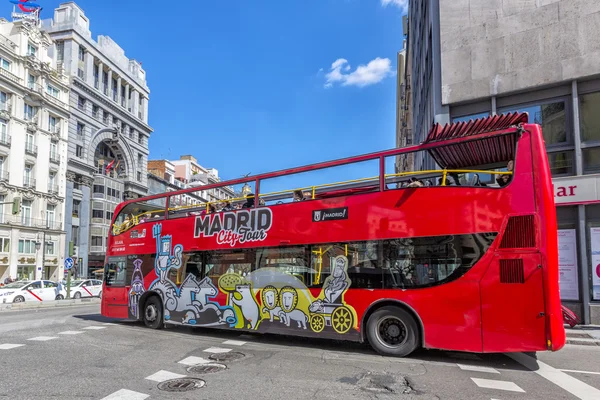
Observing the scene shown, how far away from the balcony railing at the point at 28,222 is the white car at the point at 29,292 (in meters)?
17.9

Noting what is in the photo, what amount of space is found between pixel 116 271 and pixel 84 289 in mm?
20507

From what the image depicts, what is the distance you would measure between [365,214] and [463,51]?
10.00m

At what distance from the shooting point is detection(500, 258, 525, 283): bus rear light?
708cm

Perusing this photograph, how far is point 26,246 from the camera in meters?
43.3

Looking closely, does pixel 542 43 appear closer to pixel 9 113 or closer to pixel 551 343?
pixel 551 343

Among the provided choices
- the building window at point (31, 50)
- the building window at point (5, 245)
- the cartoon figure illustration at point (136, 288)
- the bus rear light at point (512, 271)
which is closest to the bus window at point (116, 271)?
the cartoon figure illustration at point (136, 288)

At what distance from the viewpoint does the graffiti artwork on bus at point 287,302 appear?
8.72 metres

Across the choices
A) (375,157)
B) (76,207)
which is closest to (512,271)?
(375,157)

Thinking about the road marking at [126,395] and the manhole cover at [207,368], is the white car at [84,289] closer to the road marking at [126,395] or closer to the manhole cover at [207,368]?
the manhole cover at [207,368]

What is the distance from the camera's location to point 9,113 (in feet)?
136

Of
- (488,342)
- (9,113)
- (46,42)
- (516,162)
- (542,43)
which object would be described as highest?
(46,42)

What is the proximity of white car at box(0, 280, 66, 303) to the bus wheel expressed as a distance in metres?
16.8

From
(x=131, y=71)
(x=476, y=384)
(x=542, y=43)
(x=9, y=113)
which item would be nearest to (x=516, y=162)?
(x=476, y=384)

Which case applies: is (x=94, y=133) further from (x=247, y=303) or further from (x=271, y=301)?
(x=271, y=301)
